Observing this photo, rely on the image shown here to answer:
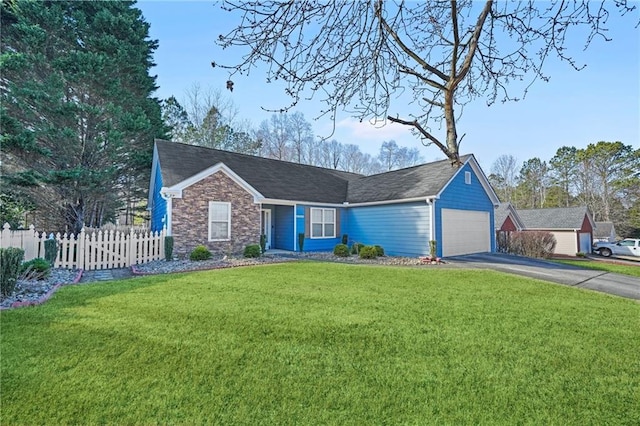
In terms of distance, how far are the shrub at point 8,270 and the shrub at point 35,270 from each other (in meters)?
1.71

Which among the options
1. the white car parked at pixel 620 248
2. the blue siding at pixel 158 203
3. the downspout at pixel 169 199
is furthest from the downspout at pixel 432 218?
the white car parked at pixel 620 248

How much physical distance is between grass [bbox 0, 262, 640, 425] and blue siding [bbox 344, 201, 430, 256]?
315 inches

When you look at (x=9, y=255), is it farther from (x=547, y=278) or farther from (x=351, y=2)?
(x=547, y=278)

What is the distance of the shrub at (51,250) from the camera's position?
388 inches

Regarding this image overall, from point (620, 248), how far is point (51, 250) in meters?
40.3

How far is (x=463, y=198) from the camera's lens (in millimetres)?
15586

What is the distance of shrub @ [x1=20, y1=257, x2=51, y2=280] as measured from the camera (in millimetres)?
7523

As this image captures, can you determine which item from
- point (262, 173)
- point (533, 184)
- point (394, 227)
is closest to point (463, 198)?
point (394, 227)

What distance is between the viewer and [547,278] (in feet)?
29.4

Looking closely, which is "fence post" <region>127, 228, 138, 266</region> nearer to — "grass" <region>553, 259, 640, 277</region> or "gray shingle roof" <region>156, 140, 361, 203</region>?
"gray shingle roof" <region>156, 140, 361, 203</region>

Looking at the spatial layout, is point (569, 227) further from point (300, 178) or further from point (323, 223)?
point (300, 178)

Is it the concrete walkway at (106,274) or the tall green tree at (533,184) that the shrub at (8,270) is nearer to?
the concrete walkway at (106,274)

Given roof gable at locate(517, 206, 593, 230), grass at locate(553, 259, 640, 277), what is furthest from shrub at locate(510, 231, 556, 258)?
roof gable at locate(517, 206, 593, 230)

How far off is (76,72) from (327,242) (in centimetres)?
1535
